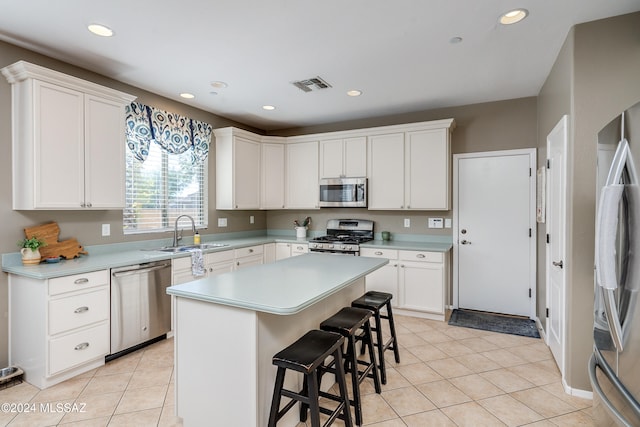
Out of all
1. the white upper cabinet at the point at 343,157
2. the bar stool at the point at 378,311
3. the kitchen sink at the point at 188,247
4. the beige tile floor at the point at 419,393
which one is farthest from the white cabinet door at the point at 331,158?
the beige tile floor at the point at 419,393

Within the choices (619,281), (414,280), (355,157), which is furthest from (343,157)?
(619,281)

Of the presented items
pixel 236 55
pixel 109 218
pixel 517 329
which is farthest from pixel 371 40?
pixel 517 329

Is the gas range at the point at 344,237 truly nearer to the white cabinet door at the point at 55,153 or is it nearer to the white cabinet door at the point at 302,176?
the white cabinet door at the point at 302,176

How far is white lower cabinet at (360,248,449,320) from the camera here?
12.6ft

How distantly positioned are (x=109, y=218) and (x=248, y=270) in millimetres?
1915

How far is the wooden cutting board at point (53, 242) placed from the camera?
2.75m

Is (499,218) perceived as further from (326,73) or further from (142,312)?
(142,312)

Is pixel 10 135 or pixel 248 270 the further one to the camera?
pixel 10 135

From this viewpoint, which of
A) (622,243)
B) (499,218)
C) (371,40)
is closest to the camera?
(622,243)

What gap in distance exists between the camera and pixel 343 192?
4.63 metres

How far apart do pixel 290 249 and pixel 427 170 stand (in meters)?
2.18

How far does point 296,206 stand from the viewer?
16.6 feet

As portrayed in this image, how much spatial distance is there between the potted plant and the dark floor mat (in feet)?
13.5

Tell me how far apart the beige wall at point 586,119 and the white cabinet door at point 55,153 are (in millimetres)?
3885
